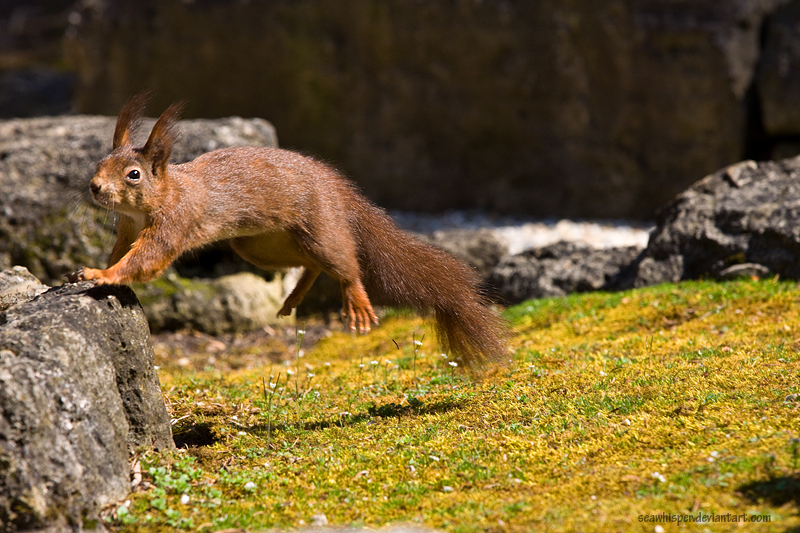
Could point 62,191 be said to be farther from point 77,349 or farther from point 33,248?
point 77,349

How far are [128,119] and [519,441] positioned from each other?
9.74 ft

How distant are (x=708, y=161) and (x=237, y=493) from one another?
10007 mm

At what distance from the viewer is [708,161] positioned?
37.8 ft

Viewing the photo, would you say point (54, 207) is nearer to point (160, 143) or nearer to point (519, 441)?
point (160, 143)

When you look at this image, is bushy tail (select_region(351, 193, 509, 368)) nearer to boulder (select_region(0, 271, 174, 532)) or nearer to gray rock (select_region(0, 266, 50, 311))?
boulder (select_region(0, 271, 174, 532))

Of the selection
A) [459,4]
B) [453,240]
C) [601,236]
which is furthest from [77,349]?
[459,4]

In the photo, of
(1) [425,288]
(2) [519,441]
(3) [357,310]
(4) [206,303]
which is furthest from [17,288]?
(4) [206,303]

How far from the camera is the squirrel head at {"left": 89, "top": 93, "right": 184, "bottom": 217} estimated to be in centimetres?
386

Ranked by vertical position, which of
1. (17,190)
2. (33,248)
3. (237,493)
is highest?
(17,190)

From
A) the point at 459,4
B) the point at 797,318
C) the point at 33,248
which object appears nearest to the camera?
the point at 797,318

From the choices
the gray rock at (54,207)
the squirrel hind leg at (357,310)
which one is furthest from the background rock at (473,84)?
the squirrel hind leg at (357,310)

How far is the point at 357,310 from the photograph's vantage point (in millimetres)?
4566

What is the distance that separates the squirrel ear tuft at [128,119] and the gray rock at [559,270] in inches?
192

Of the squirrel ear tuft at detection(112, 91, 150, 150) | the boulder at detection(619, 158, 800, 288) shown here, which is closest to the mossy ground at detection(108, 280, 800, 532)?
the boulder at detection(619, 158, 800, 288)
